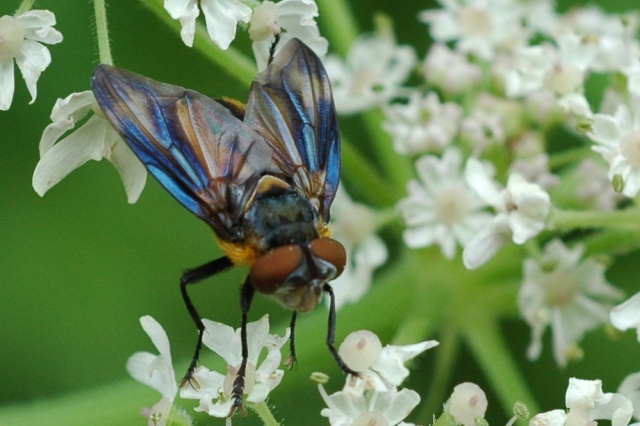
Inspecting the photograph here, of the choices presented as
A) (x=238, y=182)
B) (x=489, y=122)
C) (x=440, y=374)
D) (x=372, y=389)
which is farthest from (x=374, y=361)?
(x=440, y=374)

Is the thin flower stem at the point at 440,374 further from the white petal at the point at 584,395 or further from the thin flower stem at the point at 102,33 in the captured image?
the thin flower stem at the point at 102,33

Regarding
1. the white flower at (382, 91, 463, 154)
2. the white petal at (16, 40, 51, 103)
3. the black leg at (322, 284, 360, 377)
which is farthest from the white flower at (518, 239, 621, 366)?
the white petal at (16, 40, 51, 103)

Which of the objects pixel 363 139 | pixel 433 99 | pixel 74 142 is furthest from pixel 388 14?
pixel 74 142

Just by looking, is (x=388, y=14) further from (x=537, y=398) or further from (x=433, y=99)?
(x=537, y=398)

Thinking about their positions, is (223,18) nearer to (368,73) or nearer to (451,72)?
(451,72)

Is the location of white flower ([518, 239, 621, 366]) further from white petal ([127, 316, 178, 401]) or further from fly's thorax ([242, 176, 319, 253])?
white petal ([127, 316, 178, 401])
